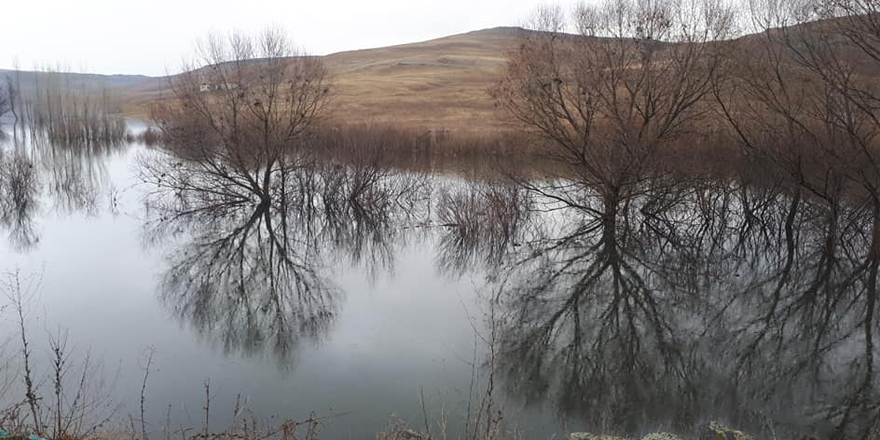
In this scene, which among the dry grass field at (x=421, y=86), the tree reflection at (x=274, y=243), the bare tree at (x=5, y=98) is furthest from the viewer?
the bare tree at (x=5, y=98)

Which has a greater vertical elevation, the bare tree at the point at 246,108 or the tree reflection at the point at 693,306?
the bare tree at the point at 246,108

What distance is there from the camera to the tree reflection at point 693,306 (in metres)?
7.19

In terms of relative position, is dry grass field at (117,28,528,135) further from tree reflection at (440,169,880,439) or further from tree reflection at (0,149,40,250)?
tree reflection at (0,149,40,250)

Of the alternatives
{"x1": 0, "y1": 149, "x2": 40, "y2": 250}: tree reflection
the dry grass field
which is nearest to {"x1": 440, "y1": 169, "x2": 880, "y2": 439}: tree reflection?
the dry grass field

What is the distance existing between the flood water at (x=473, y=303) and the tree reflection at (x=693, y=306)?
5 centimetres

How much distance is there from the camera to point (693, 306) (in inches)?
408

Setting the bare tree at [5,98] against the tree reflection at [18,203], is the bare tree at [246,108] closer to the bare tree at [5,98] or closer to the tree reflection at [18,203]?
the tree reflection at [18,203]

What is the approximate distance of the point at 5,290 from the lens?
35.6 feet

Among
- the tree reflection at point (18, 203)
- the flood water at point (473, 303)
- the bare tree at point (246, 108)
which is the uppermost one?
the bare tree at point (246, 108)

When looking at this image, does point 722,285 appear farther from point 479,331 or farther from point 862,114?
point 479,331

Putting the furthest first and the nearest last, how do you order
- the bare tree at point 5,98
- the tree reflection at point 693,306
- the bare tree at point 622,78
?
the bare tree at point 5,98, the bare tree at point 622,78, the tree reflection at point 693,306

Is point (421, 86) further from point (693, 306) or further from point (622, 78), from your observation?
point (693, 306)

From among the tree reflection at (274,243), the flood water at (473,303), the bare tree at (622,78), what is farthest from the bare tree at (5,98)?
the bare tree at (622,78)

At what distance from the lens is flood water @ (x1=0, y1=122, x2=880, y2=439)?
7.22 m
